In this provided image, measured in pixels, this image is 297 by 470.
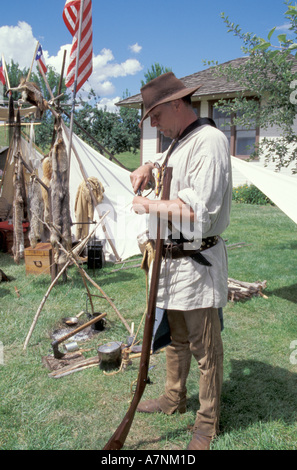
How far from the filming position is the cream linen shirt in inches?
76.1

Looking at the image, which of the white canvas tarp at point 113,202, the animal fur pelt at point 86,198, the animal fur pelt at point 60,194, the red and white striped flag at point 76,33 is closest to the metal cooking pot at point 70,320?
the animal fur pelt at point 60,194

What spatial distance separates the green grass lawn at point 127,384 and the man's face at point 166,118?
2.00 meters

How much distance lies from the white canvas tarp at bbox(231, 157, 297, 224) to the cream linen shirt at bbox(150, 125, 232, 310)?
1827mm

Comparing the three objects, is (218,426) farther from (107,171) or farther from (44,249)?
(107,171)

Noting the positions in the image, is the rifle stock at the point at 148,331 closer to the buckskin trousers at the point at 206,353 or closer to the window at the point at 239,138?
the buckskin trousers at the point at 206,353

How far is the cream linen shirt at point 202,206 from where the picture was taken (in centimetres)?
193

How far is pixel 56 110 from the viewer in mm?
4781

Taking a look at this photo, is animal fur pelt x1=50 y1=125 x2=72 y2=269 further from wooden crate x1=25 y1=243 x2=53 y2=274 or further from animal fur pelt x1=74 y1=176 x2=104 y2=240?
animal fur pelt x1=74 y1=176 x2=104 y2=240

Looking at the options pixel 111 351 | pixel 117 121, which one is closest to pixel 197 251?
pixel 111 351

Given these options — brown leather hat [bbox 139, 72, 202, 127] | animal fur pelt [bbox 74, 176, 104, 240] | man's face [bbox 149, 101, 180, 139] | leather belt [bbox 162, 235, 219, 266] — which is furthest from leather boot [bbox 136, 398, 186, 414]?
animal fur pelt [bbox 74, 176, 104, 240]

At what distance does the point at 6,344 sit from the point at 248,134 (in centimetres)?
1295

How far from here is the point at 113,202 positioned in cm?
736

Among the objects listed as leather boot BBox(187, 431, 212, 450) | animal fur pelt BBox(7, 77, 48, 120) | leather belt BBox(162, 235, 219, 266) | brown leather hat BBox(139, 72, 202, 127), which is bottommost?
leather boot BBox(187, 431, 212, 450)

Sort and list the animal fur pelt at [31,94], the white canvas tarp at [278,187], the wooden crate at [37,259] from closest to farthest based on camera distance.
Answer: the white canvas tarp at [278,187]
the animal fur pelt at [31,94]
the wooden crate at [37,259]
